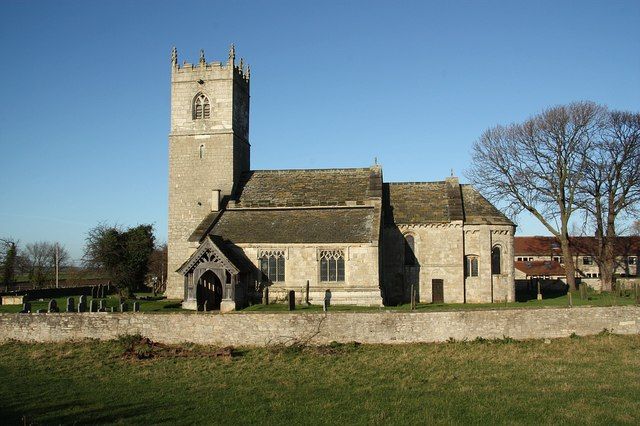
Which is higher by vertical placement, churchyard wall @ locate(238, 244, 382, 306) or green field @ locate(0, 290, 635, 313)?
churchyard wall @ locate(238, 244, 382, 306)

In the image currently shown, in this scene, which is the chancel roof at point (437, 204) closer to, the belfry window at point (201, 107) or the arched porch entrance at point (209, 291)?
the arched porch entrance at point (209, 291)

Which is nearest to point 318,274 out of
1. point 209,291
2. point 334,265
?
point 334,265

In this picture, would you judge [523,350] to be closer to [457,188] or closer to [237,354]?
[237,354]

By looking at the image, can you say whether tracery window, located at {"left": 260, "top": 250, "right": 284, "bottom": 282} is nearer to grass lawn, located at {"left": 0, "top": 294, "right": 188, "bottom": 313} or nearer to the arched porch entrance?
the arched porch entrance

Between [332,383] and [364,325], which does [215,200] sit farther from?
[332,383]

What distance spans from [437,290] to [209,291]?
580 inches

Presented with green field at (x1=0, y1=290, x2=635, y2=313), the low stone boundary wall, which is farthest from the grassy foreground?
green field at (x1=0, y1=290, x2=635, y2=313)


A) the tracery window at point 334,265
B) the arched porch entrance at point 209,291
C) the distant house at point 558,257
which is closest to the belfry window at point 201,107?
the arched porch entrance at point 209,291

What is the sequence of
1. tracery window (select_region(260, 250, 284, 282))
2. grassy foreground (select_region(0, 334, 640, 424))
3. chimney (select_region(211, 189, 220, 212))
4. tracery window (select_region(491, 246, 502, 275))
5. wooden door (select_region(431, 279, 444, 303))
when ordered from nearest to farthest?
grassy foreground (select_region(0, 334, 640, 424)) < tracery window (select_region(260, 250, 284, 282)) < wooden door (select_region(431, 279, 444, 303)) < tracery window (select_region(491, 246, 502, 275)) < chimney (select_region(211, 189, 220, 212))

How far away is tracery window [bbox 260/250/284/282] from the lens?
38.8 meters

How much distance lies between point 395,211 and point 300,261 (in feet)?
27.6

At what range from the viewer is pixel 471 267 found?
41.6 metres

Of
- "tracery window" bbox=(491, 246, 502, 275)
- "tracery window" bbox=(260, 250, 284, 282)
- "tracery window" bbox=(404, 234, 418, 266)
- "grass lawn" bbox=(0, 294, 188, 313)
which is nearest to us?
"grass lawn" bbox=(0, 294, 188, 313)

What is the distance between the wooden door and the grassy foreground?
11873 millimetres
